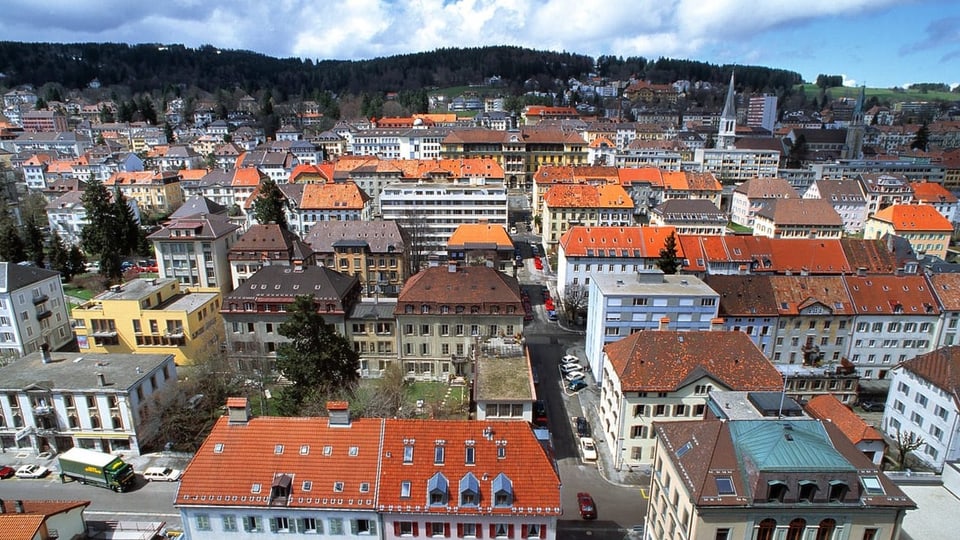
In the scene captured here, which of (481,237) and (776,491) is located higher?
(481,237)

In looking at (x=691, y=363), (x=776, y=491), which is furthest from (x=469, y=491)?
(x=691, y=363)

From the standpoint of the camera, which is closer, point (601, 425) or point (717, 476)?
point (717, 476)

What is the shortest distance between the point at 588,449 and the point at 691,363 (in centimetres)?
1178

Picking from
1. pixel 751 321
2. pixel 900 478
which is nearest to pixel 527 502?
pixel 900 478

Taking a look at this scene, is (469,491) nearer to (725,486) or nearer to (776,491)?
(725,486)

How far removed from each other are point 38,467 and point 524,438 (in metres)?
43.2

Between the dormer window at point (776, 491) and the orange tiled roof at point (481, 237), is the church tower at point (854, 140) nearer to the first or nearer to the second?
the orange tiled roof at point (481, 237)

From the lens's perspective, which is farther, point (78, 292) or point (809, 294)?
point (78, 292)

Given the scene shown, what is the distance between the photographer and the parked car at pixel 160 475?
45.9 metres

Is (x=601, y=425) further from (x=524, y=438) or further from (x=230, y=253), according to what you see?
(x=230, y=253)

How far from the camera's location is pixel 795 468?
29000mm

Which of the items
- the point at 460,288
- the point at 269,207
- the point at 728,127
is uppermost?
the point at 728,127

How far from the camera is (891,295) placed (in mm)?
63938

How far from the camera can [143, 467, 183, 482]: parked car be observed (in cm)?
4591
